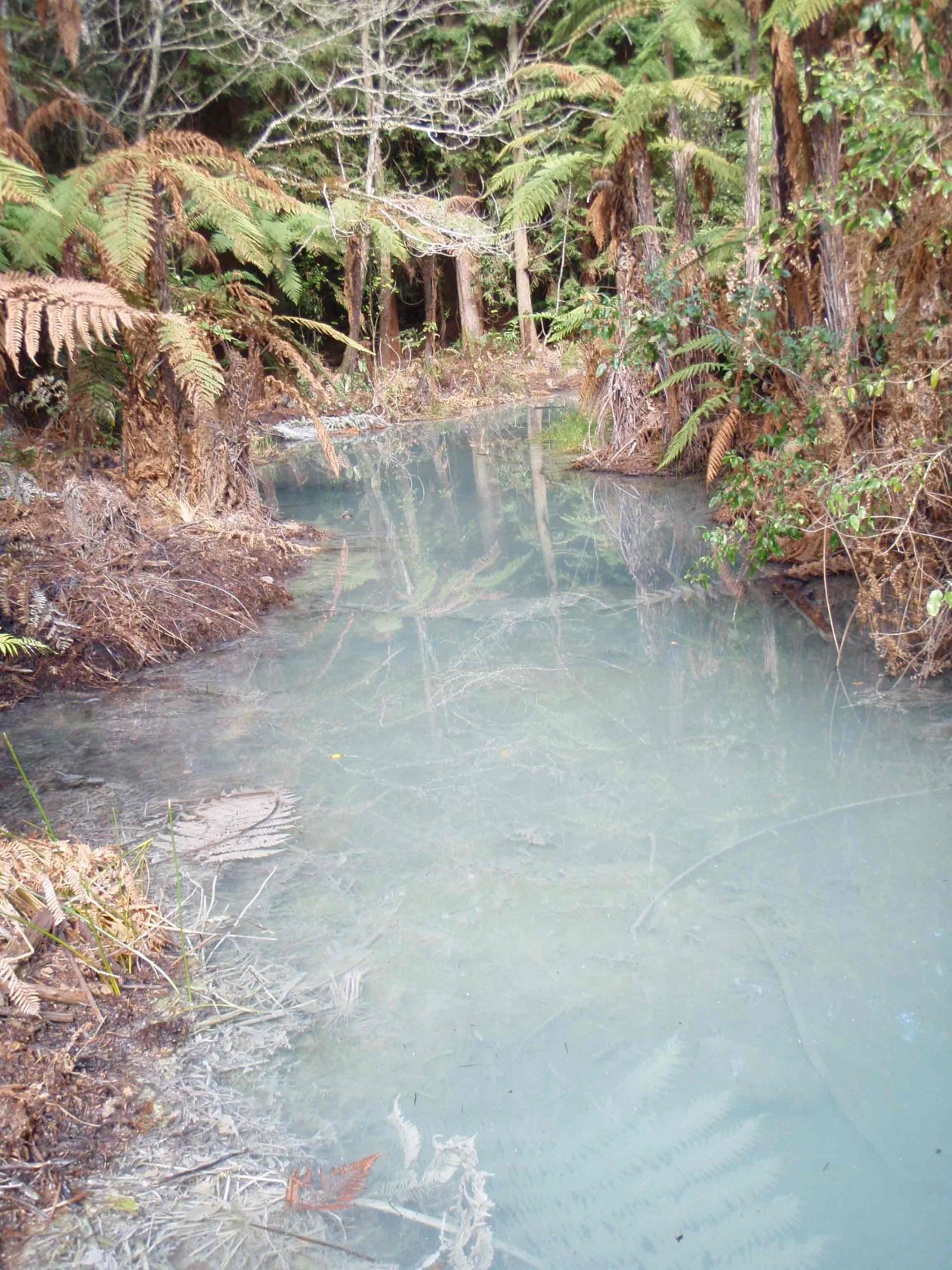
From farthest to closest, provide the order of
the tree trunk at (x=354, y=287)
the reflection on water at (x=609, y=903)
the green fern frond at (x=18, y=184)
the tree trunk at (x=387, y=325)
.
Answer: the tree trunk at (x=387, y=325) < the tree trunk at (x=354, y=287) < the green fern frond at (x=18, y=184) < the reflection on water at (x=609, y=903)

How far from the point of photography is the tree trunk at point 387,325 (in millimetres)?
15273

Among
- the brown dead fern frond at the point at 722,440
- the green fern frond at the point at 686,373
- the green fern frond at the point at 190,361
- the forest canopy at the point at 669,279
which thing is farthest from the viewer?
the green fern frond at the point at 686,373

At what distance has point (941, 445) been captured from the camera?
340 centimetres

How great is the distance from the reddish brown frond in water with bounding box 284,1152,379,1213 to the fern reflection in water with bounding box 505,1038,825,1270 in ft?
0.87

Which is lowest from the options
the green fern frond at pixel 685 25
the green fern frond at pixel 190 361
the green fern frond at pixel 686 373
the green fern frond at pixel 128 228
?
the green fern frond at pixel 686 373

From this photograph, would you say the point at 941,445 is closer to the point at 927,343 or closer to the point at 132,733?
the point at 927,343

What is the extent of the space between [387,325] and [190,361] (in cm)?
1197

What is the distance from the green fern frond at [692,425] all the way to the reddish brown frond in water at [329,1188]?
224 inches

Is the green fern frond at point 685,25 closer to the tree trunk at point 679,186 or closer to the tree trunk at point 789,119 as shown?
the tree trunk at point 679,186

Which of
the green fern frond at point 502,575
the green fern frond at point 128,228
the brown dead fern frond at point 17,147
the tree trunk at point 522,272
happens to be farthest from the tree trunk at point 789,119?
the tree trunk at point 522,272

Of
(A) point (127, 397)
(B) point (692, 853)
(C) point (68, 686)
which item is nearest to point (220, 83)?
(A) point (127, 397)

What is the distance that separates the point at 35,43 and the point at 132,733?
42.6 feet

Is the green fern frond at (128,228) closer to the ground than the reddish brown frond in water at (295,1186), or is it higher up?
higher up

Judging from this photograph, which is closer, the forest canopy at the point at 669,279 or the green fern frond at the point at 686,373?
the forest canopy at the point at 669,279
